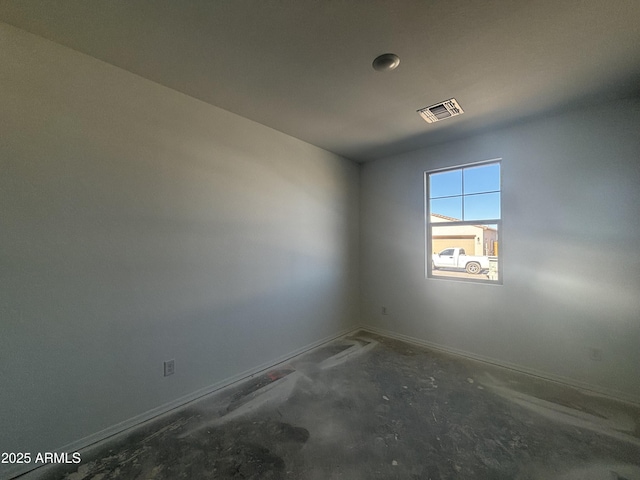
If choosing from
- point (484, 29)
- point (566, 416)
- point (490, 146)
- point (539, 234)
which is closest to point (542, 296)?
point (539, 234)

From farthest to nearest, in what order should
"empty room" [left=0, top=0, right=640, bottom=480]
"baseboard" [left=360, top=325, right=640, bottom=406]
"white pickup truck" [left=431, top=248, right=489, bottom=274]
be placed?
"white pickup truck" [left=431, top=248, right=489, bottom=274] < "baseboard" [left=360, top=325, right=640, bottom=406] < "empty room" [left=0, top=0, right=640, bottom=480]

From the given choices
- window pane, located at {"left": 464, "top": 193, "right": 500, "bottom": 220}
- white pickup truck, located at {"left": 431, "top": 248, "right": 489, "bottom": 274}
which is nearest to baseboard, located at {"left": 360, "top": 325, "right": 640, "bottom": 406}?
white pickup truck, located at {"left": 431, "top": 248, "right": 489, "bottom": 274}

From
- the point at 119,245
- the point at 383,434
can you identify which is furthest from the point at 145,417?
the point at 383,434

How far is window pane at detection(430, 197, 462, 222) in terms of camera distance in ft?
10.6

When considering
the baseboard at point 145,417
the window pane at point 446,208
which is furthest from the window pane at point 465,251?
the baseboard at point 145,417

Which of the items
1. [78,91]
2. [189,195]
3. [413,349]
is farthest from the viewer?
[413,349]

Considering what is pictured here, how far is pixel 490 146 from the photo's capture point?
2.91 metres

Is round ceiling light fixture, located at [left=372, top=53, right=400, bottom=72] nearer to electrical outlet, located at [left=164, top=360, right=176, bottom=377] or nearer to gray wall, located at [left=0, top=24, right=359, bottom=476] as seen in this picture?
gray wall, located at [left=0, top=24, right=359, bottom=476]

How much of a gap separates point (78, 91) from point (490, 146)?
3838 mm

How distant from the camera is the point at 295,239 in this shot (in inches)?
122

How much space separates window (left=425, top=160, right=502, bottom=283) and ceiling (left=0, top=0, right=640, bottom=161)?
2.79ft

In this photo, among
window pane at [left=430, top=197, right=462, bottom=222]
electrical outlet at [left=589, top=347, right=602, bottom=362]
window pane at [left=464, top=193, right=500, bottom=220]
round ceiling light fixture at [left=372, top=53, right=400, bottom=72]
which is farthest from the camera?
window pane at [left=430, top=197, right=462, bottom=222]

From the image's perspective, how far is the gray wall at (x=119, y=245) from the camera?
4.95 ft

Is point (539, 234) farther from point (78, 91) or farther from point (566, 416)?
point (78, 91)
